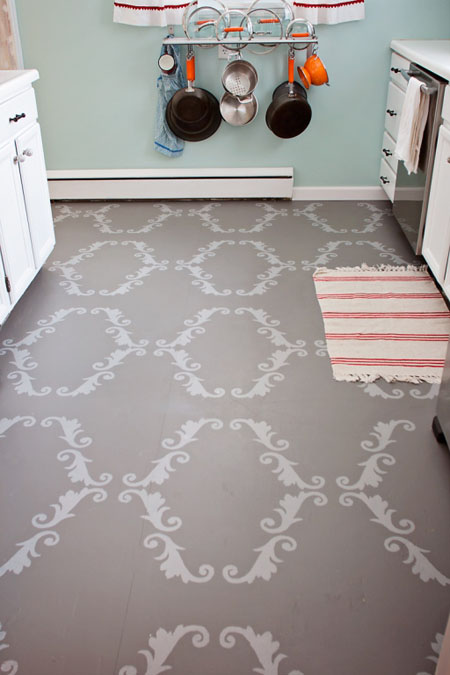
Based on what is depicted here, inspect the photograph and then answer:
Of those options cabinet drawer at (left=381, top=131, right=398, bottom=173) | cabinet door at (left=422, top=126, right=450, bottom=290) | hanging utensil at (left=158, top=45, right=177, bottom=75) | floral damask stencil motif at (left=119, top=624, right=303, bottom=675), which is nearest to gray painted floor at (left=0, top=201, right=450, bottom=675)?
floral damask stencil motif at (left=119, top=624, right=303, bottom=675)

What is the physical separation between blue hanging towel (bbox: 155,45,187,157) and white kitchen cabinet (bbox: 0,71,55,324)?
3.59ft

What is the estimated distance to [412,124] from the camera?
9.93 ft

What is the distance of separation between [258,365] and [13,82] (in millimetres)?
1542

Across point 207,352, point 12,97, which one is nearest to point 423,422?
point 207,352

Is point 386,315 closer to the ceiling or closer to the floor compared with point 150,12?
closer to the floor

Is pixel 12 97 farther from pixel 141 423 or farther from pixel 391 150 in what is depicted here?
pixel 391 150

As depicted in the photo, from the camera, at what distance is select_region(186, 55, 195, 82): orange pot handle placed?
371 cm

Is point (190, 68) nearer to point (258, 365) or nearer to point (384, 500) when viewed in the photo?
point (258, 365)

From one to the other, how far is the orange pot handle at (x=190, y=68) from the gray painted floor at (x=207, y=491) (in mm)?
1326

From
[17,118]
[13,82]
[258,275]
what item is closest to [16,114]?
[17,118]

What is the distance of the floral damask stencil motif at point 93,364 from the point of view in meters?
2.37

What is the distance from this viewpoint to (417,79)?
3.04 metres

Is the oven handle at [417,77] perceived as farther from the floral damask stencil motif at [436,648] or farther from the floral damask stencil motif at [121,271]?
the floral damask stencil motif at [436,648]

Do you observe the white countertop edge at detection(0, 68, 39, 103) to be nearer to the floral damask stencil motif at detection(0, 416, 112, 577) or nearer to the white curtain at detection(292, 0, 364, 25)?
the floral damask stencil motif at detection(0, 416, 112, 577)
